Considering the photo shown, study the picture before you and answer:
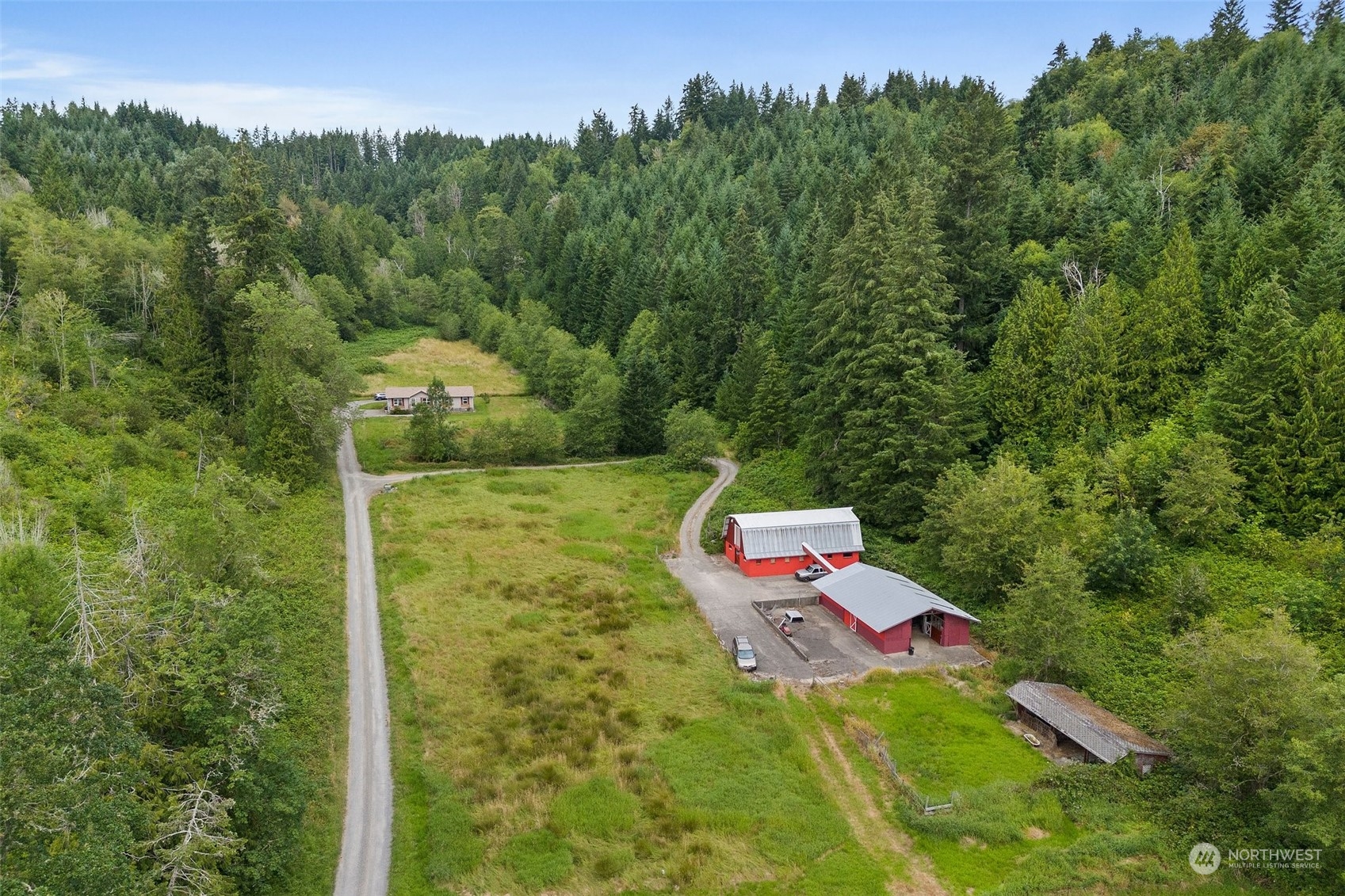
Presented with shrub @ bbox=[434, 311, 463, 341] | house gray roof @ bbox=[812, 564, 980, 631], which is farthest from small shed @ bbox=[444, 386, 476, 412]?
house gray roof @ bbox=[812, 564, 980, 631]

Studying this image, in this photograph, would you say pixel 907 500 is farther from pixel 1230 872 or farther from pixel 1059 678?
pixel 1230 872

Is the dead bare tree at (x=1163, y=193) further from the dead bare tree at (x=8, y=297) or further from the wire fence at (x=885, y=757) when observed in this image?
the dead bare tree at (x=8, y=297)

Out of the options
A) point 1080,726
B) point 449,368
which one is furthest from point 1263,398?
point 449,368

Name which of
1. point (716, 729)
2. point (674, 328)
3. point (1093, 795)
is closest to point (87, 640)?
point (716, 729)

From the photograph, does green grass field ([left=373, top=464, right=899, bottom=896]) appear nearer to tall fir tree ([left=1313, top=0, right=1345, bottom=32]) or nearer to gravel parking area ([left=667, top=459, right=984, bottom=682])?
gravel parking area ([left=667, top=459, right=984, bottom=682])

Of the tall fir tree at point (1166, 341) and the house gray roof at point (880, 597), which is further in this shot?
→ the tall fir tree at point (1166, 341)

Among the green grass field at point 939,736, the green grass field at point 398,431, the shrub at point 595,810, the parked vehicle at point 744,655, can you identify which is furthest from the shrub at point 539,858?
the green grass field at point 398,431
